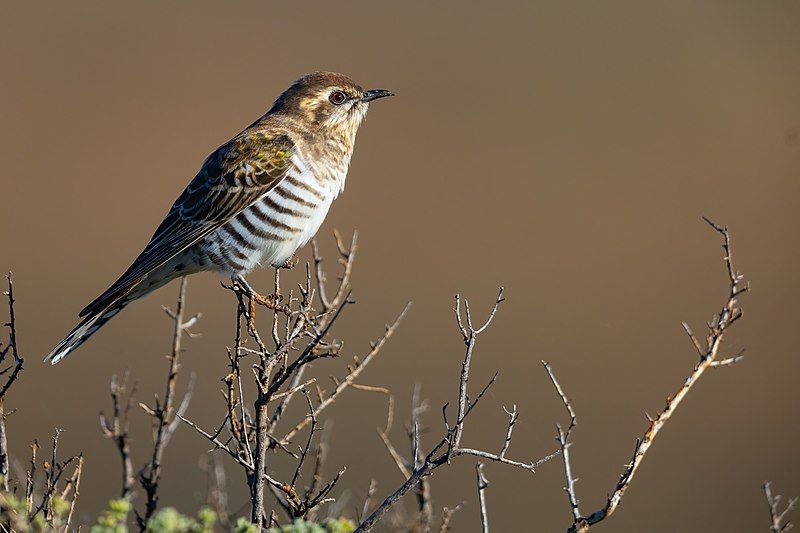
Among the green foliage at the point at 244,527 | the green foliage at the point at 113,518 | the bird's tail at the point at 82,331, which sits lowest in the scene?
the green foliage at the point at 113,518

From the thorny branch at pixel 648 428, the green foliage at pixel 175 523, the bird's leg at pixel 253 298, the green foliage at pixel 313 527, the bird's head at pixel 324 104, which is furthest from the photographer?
the bird's head at pixel 324 104

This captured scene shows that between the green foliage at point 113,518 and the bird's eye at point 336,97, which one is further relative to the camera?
the bird's eye at point 336,97

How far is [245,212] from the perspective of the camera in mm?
7363

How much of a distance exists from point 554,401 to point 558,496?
1.88 meters

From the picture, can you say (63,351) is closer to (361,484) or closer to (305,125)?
(305,125)

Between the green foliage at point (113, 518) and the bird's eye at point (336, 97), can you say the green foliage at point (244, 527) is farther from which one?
the bird's eye at point (336, 97)

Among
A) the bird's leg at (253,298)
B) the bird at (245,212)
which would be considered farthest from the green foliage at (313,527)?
the bird at (245,212)

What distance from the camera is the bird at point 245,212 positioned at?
23.7 ft

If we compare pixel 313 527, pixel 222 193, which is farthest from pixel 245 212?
pixel 313 527

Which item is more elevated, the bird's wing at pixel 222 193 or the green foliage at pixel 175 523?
the bird's wing at pixel 222 193

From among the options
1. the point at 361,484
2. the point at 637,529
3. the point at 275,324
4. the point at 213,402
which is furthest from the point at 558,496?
the point at 275,324

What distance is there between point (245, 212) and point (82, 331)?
140 cm

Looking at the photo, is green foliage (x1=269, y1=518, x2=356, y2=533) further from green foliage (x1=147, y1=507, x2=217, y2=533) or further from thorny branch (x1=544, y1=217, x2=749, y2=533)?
thorny branch (x1=544, y1=217, x2=749, y2=533)

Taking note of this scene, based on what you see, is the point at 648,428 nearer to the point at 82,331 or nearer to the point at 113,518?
the point at 113,518
